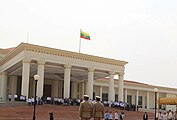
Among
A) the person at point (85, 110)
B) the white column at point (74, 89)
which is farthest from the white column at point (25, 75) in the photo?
the person at point (85, 110)

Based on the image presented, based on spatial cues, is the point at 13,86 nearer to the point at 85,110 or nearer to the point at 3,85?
the point at 3,85

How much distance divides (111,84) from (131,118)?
27.2ft

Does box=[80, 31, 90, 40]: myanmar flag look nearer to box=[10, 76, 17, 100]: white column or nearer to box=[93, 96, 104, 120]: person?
box=[10, 76, 17, 100]: white column

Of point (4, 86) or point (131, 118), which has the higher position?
point (4, 86)

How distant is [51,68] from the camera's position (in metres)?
40.5

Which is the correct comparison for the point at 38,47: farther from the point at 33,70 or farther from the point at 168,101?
the point at 168,101

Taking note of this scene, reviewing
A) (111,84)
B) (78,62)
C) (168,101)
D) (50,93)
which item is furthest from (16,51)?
(168,101)

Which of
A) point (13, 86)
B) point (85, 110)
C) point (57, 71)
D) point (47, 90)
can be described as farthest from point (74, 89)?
point (85, 110)

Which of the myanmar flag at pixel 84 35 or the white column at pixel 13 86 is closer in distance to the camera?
the myanmar flag at pixel 84 35

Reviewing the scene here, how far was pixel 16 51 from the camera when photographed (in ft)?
118

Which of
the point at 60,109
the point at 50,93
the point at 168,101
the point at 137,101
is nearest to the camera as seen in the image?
the point at 168,101

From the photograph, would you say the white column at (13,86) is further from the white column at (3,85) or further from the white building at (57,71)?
the white column at (3,85)

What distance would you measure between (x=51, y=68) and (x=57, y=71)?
123 inches

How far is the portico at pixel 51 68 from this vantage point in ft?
111
